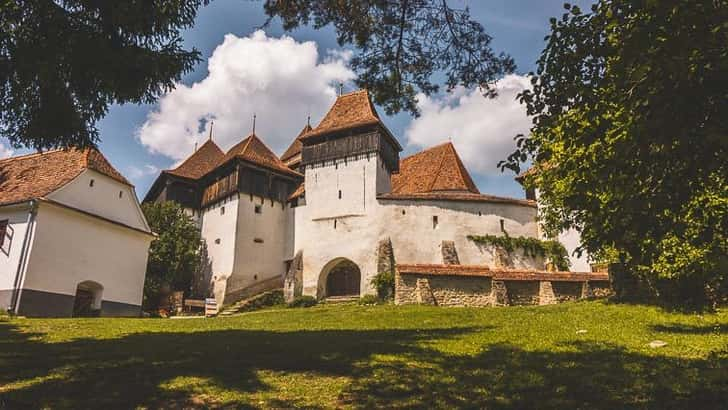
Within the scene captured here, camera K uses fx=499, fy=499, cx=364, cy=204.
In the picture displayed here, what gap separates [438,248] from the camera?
26.8m

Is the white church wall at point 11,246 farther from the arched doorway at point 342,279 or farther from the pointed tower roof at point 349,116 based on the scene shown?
the pointed tower roof at point 349,116

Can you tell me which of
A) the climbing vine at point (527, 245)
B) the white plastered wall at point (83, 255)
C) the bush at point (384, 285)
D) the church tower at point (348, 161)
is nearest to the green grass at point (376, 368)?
the white plastered wall at point (83, 255)

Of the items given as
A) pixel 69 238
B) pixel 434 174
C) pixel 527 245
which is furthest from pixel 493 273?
pixel 69 238

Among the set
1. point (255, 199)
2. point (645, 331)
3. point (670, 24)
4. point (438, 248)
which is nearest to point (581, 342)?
point (645, 331)

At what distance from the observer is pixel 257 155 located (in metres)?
32.4

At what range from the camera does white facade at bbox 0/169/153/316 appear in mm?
18422

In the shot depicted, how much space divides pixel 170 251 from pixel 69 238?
9.13 metres

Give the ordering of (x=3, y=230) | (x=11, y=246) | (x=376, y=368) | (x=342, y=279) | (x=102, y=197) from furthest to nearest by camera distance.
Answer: (x=342, y=279) → (x=102, y=197) → (x=3, y=230) → (x=11, y=246) → (x=376, y=368)

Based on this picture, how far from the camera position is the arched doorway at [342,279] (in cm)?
2903

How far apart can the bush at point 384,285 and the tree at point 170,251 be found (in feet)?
38.6

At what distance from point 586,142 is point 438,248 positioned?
22.1 metres

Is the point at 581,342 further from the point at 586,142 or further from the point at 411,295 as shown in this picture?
the point at 411,295

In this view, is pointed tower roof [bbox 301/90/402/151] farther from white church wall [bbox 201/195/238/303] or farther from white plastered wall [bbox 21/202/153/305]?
white plastered wall [bbox 21/202/153/305]

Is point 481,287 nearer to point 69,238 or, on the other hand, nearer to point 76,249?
point 76,249
